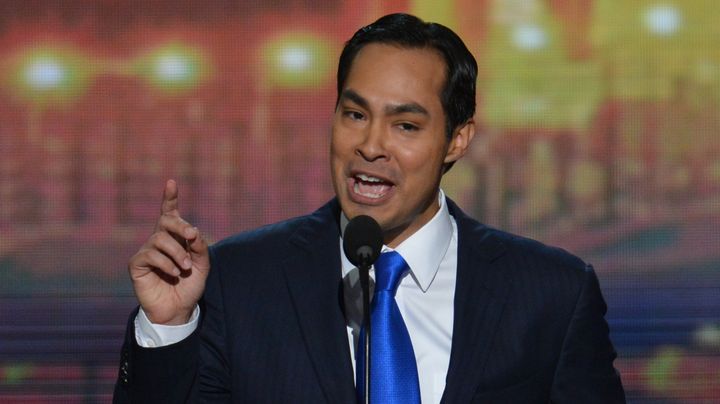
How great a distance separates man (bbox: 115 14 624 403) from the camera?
7.26 ft

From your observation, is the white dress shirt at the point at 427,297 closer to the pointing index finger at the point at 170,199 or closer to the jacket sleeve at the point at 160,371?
the jacket sleeve at the point at 160,371

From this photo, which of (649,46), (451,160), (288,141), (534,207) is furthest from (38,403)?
(649,46)

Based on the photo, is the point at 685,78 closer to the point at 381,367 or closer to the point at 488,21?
the point at 488,21

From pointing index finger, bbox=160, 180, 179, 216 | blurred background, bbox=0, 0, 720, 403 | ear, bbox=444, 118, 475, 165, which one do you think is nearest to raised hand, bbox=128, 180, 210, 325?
pointing index finger, bbox=160, 180, 179, 216

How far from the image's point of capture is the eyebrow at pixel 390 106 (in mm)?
2252

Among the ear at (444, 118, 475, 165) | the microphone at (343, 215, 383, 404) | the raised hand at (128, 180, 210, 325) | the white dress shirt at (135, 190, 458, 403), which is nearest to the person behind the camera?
the microphone at (343, 215, 383, 404)

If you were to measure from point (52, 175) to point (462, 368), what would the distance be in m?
2.15

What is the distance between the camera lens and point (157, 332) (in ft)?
6.61

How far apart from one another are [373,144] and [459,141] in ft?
1.04

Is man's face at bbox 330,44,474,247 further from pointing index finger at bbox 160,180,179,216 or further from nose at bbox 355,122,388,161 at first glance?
pointing index finger at bbox 160,180,179,216

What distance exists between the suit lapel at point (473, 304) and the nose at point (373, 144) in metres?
0.30

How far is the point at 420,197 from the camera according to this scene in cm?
234

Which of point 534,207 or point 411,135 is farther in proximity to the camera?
point 534,207

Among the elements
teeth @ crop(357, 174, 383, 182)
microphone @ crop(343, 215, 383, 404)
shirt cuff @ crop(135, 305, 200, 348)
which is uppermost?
teeth @ crop(357, 174, 383, 182)
